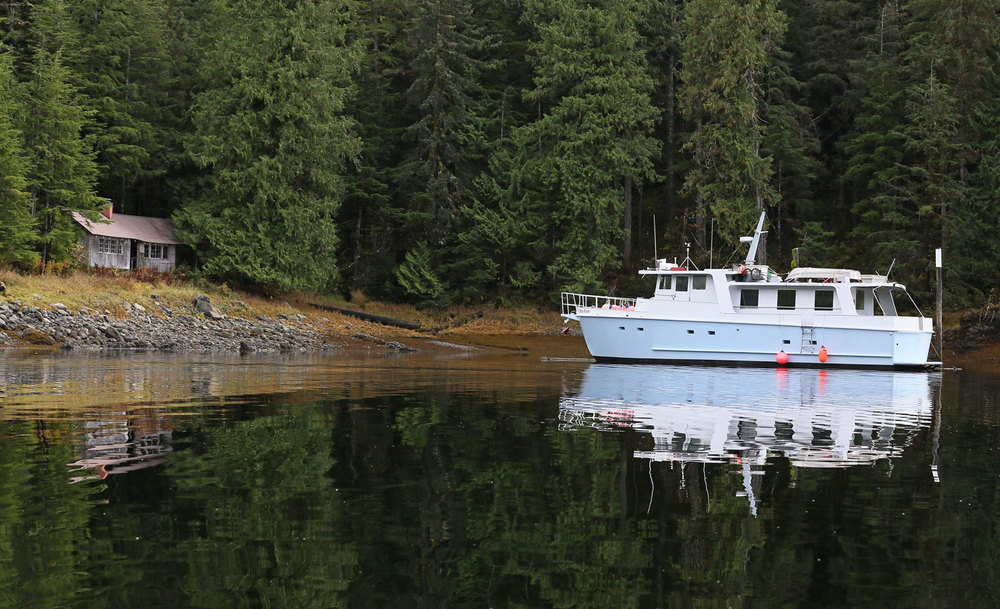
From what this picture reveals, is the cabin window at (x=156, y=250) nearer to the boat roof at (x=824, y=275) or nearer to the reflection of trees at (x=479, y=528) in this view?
the boat roof at (x=824, y=275)

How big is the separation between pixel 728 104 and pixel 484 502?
4321 cm

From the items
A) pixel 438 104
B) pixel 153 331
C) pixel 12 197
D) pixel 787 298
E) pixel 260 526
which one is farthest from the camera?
pixel 438 104

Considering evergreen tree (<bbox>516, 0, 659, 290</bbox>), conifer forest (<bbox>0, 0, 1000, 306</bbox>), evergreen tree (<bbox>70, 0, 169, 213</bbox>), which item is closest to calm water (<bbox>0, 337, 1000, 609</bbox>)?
conifer forest (<bbox>0, 0, 1000, 306</bbox>)

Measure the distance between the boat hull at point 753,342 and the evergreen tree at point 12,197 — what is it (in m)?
23.5

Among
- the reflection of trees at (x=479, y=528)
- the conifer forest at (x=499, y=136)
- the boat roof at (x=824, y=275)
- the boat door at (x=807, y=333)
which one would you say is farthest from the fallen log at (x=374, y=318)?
the reflection of trees at (x=479, y=528)

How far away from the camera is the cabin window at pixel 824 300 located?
34906 millimetres

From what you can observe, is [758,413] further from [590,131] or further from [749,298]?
[590,131]

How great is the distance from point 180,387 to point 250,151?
2738 cm

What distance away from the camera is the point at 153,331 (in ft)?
119

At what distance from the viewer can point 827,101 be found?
62.4 meters

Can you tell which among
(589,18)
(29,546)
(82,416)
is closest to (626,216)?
(589,18)

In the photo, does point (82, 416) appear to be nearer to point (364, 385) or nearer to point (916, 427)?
point (364, 385)

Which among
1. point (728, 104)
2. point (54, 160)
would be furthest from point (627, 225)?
point (54, 160)

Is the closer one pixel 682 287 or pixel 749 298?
pixel 749 298
